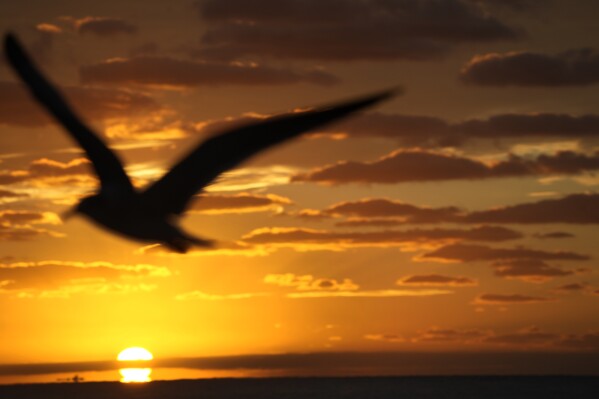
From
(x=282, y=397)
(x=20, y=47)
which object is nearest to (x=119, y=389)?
(x=282, y=397)

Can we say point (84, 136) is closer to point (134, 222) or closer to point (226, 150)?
point (134, 222)

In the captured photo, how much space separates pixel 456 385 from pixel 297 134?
5946 inches

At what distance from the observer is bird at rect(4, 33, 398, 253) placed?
12.3m

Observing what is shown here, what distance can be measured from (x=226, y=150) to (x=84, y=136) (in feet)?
5.12

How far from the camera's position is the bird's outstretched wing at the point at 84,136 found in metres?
12.5

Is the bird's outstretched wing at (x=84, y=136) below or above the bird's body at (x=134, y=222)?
above

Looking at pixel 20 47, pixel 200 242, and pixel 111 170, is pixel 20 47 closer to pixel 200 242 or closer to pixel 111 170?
pixel 111 170

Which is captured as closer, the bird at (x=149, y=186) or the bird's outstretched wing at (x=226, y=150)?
the bird's outstretched wing at (x=226, y=150)

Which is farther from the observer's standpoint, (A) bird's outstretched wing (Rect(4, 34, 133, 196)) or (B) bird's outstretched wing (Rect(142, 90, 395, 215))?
(A) bird's outstretched wing (Rect(4, 34, 133, 196))

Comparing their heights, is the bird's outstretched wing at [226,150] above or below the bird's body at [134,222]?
above

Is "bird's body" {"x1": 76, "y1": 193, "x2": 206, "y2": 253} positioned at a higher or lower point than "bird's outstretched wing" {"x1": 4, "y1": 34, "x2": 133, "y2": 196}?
lower

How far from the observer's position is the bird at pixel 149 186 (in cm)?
1230

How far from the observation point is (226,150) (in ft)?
40.4

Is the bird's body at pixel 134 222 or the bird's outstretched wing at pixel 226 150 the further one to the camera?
the bird's body at pixel 134 222
